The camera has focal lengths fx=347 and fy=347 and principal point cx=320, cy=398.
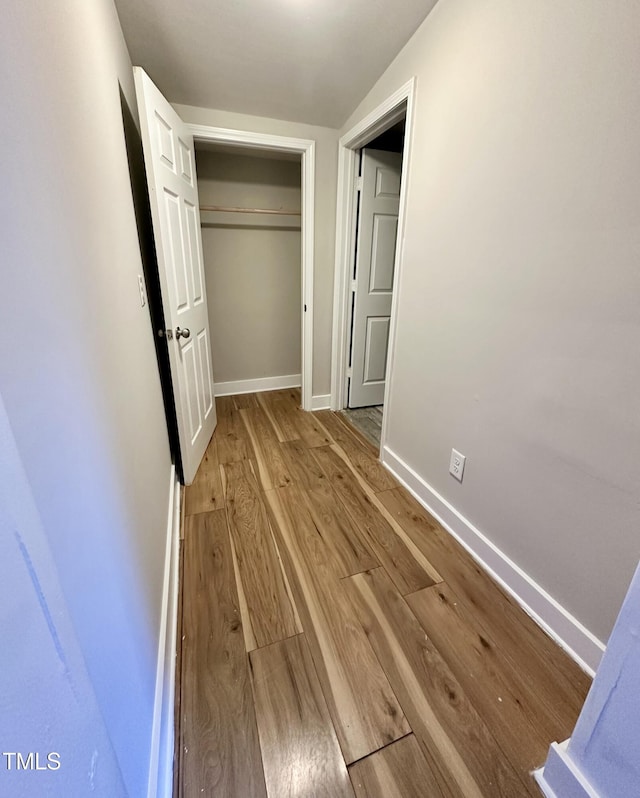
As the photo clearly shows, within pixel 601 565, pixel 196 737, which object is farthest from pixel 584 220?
pixel 196 737

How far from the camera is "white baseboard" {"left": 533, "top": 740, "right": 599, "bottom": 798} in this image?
784 millimetres

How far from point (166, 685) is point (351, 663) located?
571 millimetres

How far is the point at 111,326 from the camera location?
93 centimetres

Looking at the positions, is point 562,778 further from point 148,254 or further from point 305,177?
point 305,177

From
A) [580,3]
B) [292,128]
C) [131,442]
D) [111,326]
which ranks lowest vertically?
[131,442]

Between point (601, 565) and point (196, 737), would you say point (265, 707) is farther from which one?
point (601, 565)

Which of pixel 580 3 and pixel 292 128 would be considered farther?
pixel 292 128

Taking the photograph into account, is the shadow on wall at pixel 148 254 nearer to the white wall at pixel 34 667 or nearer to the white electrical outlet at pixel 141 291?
the white electrical outlet at pixel 141 291

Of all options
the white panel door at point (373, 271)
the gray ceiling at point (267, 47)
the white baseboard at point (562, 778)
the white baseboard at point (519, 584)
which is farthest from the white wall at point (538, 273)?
the white panel door at point (373, 271)

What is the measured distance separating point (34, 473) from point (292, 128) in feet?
9.13

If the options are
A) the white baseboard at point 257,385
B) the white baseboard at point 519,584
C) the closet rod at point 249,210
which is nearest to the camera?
the white baseboard at point 519,584

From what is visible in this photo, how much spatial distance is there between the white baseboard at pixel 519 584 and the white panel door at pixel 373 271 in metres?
1.27

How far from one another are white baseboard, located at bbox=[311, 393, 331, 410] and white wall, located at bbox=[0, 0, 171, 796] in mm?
1996

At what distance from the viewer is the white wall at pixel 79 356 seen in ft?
1.50
